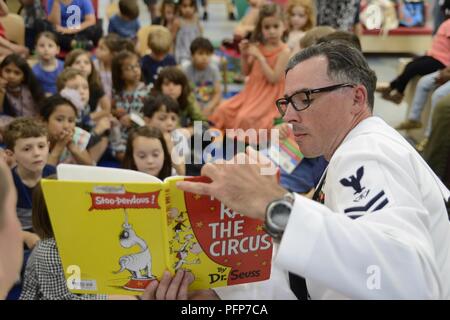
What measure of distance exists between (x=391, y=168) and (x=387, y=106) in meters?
3.38

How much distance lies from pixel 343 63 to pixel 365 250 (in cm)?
46

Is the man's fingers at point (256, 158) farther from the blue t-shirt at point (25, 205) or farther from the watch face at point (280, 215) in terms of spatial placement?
the blue t-shirt at point (25, 205)

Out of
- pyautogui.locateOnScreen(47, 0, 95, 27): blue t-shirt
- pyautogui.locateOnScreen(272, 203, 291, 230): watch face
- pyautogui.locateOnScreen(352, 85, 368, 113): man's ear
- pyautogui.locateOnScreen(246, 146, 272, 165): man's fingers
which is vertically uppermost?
pyautogui.locateOnScreen(47, 0, 95, 27): blue t-shirt

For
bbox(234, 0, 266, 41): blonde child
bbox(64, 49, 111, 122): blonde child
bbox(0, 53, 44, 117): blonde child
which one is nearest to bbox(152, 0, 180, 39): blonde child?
bbox(234, 0, 266, 41): blonde child

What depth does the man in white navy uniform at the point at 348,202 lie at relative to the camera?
81cm

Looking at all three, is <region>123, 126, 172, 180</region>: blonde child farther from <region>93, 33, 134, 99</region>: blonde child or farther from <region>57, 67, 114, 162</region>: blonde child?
<region>93, 33, 134, 99</region>: blonde child

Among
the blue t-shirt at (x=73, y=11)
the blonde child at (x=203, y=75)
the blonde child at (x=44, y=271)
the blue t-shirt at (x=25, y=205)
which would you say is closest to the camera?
the blue t-shirt at (x=73, y=11)

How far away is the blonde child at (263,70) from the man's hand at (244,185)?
271cm

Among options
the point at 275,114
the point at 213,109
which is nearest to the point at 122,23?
the point at 213,109

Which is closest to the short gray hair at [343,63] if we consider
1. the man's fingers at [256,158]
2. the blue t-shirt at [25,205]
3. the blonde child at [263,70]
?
the man's fingers at [256,158]

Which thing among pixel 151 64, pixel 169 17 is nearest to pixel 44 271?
pixel 151 64

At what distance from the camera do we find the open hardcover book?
101cm

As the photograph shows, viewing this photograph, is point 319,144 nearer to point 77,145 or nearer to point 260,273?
point 260,273

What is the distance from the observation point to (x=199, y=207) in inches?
41.9
